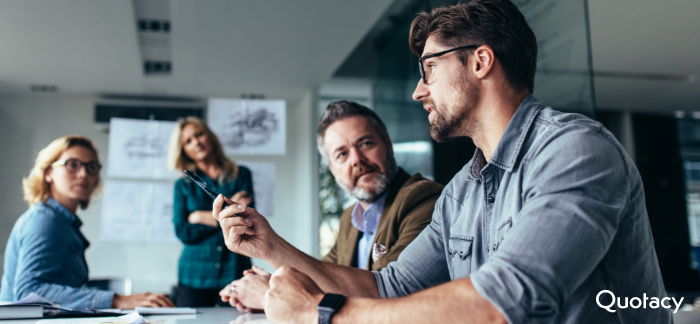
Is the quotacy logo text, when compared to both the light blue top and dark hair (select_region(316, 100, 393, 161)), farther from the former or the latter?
dark hair (select_region(316, 100, 393, 161))

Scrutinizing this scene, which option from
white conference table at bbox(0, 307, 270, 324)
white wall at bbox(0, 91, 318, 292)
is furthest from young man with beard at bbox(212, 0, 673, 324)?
white wall at bbox(0, 91, 318, 292)

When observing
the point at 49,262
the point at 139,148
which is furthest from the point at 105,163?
the point at 49,262

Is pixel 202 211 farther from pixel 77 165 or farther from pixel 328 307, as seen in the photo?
pixel 328 307

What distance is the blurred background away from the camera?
9.00 ft

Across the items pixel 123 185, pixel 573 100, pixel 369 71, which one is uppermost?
pixel 369 71

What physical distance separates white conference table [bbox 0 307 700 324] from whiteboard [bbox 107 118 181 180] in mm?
1617

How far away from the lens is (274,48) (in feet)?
10.3

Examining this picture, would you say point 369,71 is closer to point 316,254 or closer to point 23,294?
point 316,254

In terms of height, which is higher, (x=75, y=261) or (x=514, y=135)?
(x=514, y=135)

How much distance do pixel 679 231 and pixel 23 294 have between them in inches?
272

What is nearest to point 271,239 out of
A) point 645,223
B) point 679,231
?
point 645,223

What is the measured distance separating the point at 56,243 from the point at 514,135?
6.34ft

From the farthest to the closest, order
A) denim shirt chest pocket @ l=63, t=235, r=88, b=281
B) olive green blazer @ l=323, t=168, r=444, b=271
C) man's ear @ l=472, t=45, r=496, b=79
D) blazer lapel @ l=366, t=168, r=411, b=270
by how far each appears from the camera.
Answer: denim shirt chest pocket @ l=63, t=235, r=88, b=281 < blazer lapel @ l=366, t=168, r=411, b=270 < olive green blazer @ l=323, t=168, r=444, b=271 < man's ear @ l=472, t=45, r=496, b=79

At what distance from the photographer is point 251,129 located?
2.99 metres
